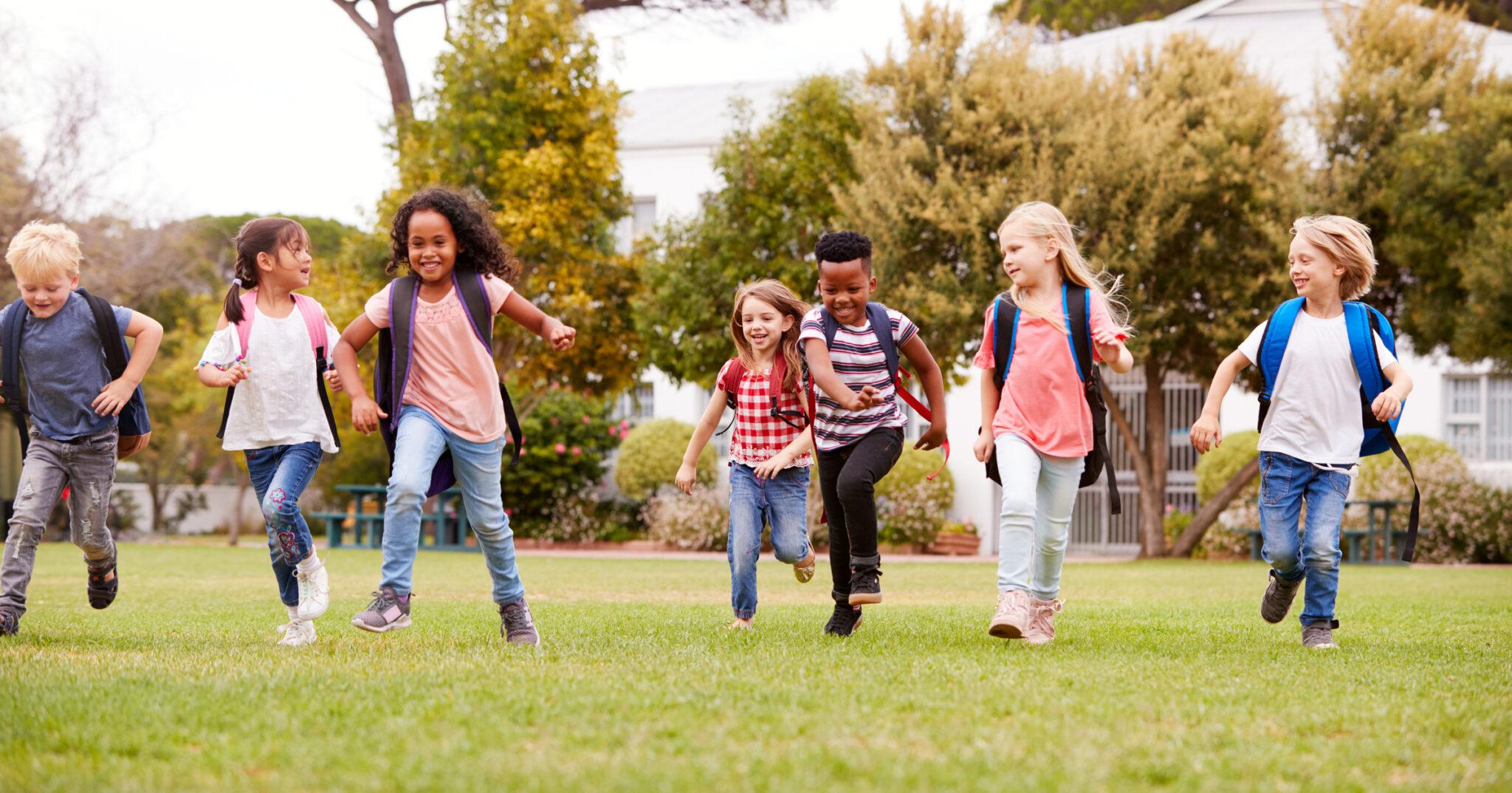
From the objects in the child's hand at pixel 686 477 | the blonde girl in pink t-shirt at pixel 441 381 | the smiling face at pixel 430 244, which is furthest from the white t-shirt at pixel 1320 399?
the smiling face at pixel 430 244

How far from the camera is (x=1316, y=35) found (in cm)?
2556

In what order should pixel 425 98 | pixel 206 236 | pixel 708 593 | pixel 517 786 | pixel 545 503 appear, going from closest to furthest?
pixel 517 786 < pixel 708 593 < pixel 425 98 < pixel 545 503 < pixel 206 236

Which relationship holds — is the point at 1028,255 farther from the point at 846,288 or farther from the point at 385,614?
the point at 385,614

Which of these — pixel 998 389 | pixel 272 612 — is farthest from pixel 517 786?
pixel 272 612

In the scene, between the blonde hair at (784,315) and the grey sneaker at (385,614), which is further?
the blonde hair at (784,315)

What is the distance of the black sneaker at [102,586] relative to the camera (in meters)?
6.26

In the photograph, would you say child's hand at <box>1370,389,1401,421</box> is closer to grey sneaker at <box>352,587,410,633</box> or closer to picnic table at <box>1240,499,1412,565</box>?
grey sneaker at <box>352,587,410,633</box>

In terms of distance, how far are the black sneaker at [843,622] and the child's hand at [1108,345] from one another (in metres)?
1.54

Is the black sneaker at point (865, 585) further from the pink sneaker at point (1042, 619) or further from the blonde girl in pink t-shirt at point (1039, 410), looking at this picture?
the pink sneaker at point (1042, 619)

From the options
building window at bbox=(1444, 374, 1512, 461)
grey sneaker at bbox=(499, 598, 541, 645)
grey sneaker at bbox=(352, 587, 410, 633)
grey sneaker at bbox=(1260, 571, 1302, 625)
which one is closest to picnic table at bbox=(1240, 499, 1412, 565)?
building window at bbox=(1444, 374, 1512, 461)

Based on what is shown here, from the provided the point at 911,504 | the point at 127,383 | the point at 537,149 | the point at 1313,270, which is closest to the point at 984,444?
the point at 1313,270

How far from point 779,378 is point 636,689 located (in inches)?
101

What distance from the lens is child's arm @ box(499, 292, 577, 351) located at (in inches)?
205

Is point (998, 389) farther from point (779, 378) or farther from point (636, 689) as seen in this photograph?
point (636, 689)
